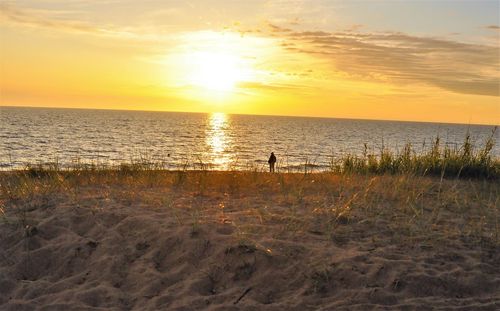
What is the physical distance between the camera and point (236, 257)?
538cm

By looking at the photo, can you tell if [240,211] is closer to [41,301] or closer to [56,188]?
[41,301]

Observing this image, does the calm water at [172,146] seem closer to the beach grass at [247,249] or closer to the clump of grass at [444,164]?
the clump of grass at [444,164]

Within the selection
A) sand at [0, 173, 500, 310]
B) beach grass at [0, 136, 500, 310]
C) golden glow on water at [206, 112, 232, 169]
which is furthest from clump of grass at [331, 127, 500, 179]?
golden glow on water at [206, 112, 232, 169]

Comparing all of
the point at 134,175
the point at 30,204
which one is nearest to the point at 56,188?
the point at 30,204

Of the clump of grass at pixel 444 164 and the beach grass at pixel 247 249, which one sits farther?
the clump of grass at pixel 444 164

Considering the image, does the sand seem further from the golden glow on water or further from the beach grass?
the golden glow on water

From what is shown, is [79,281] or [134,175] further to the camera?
[134,175]

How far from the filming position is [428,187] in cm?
891

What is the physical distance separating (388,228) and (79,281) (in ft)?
14.0

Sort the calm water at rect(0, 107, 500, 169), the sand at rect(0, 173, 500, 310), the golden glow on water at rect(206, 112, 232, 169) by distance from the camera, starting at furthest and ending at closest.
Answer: the golden glow on water at rect(206, 112, 232, 169)
the calm water at rect(0, 107, 500, 169)
the sand at rect(0, 173, 500, 310)

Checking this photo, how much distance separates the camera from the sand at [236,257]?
183 inches

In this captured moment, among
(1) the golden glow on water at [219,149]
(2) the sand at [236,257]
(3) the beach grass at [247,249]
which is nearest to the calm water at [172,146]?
(1) the golden glow on water at [219,149]

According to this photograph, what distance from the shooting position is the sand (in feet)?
15.3

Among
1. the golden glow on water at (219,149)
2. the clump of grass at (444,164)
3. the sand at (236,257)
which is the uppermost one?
the clump of grass at (444,164)
